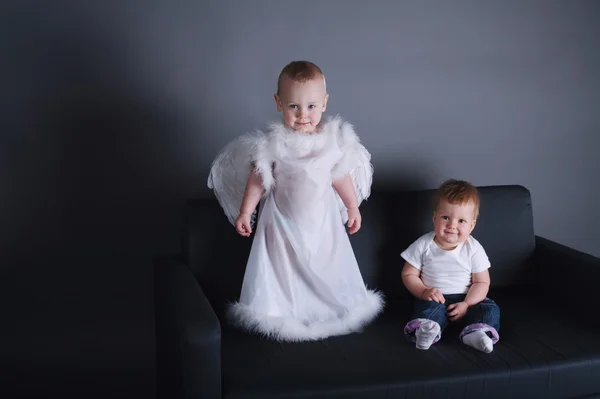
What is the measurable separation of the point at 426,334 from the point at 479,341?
0.16 m

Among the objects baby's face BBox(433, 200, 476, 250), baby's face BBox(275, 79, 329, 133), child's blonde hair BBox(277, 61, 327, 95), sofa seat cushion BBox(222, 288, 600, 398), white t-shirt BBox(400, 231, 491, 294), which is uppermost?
child's blonde hair BBox(277, 61, 327, 95)

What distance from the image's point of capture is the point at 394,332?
6.91ft

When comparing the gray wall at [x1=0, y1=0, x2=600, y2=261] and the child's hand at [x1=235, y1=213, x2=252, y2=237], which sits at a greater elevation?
the gray wall at [x1=0, y1=0, x2=600, y2=261]

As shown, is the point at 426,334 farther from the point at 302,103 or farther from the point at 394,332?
the point at 302,103

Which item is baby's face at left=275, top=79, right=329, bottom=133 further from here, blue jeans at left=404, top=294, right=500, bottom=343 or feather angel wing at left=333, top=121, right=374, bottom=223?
blue jeans at left=404, top=294, right=500, bottom=343

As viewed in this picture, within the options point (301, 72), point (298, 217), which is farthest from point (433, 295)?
point (301, 72)

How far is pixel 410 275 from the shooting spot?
2.31 metres

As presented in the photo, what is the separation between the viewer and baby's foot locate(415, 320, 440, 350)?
1989mm

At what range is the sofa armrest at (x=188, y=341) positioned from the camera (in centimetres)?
169

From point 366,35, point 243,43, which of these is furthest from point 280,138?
point 366,35

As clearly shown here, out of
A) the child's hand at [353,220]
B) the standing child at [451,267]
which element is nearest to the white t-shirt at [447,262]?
the standing child at [451,267]

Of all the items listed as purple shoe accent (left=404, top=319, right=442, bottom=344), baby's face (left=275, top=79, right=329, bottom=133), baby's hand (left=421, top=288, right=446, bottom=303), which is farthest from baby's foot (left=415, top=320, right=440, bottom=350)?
baby's face (left=275, top=79, right=329, bottom=133)

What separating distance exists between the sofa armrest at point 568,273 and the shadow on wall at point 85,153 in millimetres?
1368

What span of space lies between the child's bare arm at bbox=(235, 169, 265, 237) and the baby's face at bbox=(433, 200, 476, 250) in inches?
24.2
